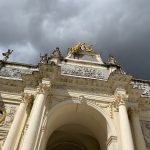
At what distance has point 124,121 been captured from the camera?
14031 mm

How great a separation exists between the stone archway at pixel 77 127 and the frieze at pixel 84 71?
124 inches

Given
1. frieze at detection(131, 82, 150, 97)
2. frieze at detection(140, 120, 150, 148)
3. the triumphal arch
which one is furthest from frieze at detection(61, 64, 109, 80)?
frieze at detection(140, 120, 150, 148)

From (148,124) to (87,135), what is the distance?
4.97 meters

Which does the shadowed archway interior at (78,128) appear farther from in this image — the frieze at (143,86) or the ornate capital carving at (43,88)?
the frieze at (143,86)

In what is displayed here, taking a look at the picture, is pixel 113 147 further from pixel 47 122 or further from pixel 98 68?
pixel 98 68

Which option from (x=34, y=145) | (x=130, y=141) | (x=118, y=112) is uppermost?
(x=118, y=112)

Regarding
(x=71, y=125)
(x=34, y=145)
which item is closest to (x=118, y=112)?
(x=71, y=125)

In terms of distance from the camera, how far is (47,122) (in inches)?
564

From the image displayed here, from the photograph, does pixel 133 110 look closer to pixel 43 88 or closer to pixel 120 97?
pixel 120 97

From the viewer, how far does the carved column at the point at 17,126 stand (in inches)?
521

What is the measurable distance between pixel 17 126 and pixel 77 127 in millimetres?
5622

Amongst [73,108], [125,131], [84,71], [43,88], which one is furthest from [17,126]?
[84,71]

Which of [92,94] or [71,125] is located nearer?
[92,94]

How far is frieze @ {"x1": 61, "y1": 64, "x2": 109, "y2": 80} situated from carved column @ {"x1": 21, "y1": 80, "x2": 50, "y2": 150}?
3.69 m
